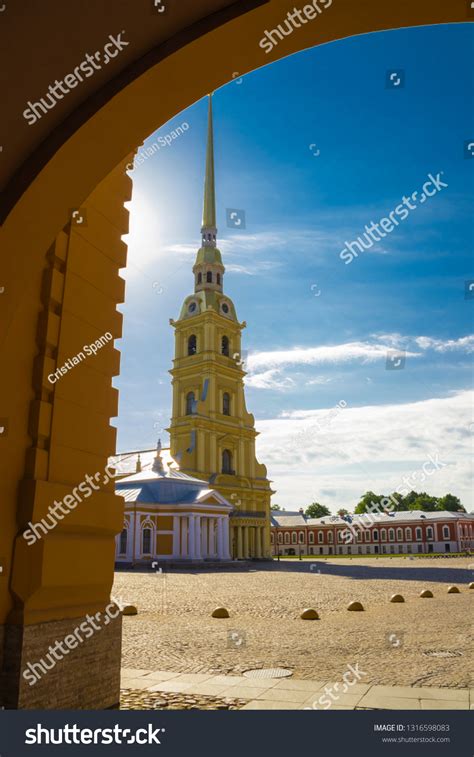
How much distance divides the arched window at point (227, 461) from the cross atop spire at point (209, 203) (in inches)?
996

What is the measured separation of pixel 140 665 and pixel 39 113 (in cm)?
820

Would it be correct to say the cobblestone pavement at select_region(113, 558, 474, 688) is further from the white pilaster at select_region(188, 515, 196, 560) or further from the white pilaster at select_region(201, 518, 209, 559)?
the white pilaster at select_region(201, 518, 209, 559)

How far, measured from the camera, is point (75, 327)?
6.79 metres

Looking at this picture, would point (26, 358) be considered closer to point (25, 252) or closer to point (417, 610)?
point (25, 252)

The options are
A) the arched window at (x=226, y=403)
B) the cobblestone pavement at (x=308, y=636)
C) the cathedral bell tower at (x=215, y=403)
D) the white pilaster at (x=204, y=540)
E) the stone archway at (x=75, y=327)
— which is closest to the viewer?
the stone archway at (x=75, y=327)

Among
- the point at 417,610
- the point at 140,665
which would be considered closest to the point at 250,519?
the point at 417,610

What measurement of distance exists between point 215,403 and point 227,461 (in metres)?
6.46

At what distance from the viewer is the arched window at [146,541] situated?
159ft

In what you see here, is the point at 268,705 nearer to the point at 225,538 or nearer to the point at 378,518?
the point at 225,538

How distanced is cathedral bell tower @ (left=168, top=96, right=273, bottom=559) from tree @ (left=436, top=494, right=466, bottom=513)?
79.5 m

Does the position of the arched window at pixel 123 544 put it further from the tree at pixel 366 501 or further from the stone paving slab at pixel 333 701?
the tree at pixel 366 501

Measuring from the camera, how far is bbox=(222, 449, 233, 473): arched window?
2491 inches

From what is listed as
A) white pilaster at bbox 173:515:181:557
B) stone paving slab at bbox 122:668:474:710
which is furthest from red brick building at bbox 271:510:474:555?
stone paving slab at bbox 122:668:474:710

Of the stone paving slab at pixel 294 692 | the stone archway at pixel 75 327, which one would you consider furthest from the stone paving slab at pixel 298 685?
the stone archway at pixel 75 327
